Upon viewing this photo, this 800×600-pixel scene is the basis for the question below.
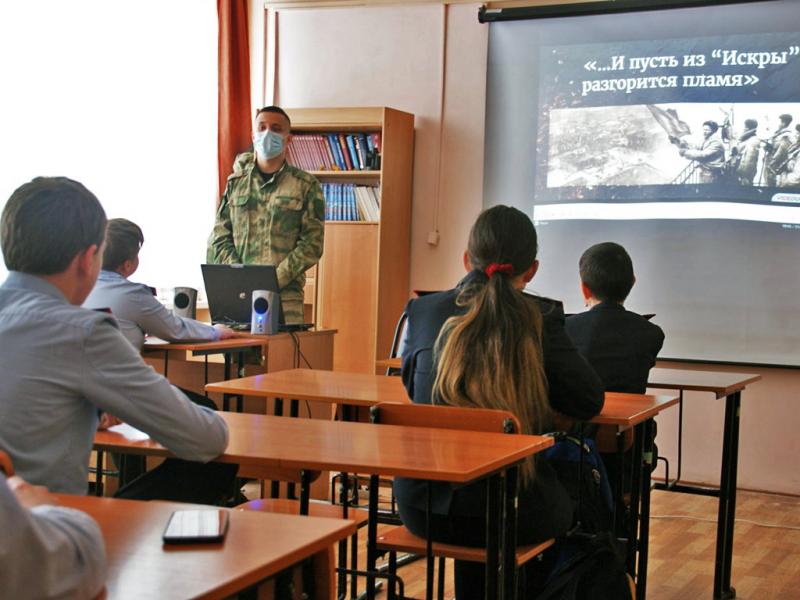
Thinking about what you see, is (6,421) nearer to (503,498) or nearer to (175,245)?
(503,498)

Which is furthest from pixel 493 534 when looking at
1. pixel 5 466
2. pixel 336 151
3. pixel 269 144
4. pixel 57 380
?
pixel 336 151

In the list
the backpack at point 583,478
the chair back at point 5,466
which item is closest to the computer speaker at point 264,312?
the backpack at point 583,478

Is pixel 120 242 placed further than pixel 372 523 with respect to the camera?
Yes

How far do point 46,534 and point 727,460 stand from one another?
3.20 meters

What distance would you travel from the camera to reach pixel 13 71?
5.05 m

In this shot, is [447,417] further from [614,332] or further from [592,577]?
[614,332]

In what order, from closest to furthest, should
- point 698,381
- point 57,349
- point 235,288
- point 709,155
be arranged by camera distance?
point 57,349 → point 698,381 → point 235,288 → point 709,155

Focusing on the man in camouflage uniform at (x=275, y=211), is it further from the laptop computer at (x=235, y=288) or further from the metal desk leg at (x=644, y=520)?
the metal desk leg at (x=644, y=520)

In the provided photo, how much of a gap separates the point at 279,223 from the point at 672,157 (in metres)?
2.31

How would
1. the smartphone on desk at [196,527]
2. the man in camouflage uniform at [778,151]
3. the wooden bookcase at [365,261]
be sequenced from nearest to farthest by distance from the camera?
the smartphone on desk at [196,527] → the man in camouflage uniform at [778,151] → the wooden bookcase at [365,261]

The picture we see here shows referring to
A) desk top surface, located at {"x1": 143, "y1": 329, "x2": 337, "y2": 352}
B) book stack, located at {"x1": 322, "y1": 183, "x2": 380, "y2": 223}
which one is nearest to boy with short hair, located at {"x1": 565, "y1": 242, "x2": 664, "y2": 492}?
desk top surface, located at {"x1": 143, "y1": 329, "x2": 337, "y2": 352}

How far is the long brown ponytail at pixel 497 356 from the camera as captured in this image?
2557 mm

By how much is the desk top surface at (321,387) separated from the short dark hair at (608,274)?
752 millimetres

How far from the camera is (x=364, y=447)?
82.7 inches
